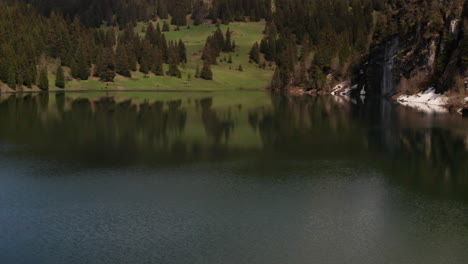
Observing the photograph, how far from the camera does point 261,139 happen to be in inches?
2830

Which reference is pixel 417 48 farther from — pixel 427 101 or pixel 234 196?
pixel 234 196

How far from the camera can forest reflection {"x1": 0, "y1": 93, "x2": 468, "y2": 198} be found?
5416cm

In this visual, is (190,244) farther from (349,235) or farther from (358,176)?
(358,176)

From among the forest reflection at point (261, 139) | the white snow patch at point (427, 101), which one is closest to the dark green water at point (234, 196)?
the forest reflection at point (261, 139)

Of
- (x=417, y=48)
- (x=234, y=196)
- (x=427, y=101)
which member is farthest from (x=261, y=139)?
(x=417, y=48)

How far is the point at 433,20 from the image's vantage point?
142 metres

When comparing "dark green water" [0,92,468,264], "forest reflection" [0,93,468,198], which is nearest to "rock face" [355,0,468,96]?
"forest reflection" [0,93,468,198]

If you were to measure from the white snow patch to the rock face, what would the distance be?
93.1 inches

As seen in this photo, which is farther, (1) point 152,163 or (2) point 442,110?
(2) point 442,110

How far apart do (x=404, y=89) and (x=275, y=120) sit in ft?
248

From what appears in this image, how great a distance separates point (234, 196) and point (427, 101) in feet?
354

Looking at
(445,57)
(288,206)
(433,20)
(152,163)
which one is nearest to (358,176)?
(288,206)

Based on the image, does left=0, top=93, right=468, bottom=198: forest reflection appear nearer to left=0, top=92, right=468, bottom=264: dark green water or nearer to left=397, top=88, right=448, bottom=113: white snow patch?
A: left=0, top=92, right=468, bottom=264: dark green water

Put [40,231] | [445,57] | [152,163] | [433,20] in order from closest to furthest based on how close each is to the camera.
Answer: [40,231]
[152,163]
[445,57]
[433,20]
